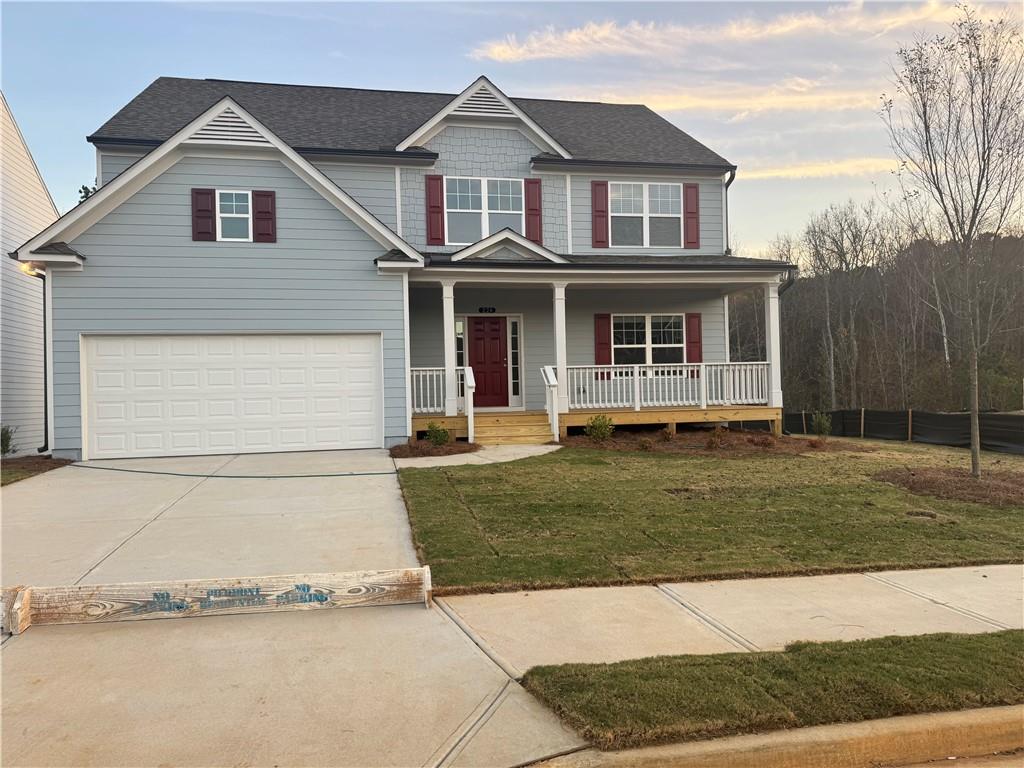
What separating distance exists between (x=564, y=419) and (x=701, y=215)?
6917 millimetres

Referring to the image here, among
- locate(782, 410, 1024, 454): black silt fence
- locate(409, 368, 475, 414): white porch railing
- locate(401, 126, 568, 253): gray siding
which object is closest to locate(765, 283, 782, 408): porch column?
locate(782, 410, 1024, 454): black silt fence

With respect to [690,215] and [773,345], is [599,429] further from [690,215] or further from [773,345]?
[690,215]

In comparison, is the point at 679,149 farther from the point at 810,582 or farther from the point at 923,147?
the point at 810,582

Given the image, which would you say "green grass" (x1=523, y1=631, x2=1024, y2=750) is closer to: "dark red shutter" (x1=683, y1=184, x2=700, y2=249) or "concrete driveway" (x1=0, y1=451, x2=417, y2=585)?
"concrete driveway" (x1=0, y1=451, x2=417, y2=585)

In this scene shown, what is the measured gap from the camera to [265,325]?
12.7m

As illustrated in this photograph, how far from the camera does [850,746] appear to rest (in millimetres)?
2953

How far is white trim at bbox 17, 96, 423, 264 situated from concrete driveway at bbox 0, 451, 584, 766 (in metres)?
7.26

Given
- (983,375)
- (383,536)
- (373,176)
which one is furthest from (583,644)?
(983,375)

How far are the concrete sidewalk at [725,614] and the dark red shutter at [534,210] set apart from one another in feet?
38.6

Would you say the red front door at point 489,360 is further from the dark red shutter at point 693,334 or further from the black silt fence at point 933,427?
the black silt fence at point 933,427

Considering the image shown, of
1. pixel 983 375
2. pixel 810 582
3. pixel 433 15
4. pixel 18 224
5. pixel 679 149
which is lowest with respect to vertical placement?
pixel 810 582

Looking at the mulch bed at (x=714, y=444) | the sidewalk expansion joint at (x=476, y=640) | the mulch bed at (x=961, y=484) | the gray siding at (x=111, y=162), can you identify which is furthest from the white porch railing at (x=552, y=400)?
the gray siding at (x=111, y=162)

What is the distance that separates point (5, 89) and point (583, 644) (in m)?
20.6

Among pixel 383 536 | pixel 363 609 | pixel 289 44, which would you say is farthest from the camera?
pixel 289 44
